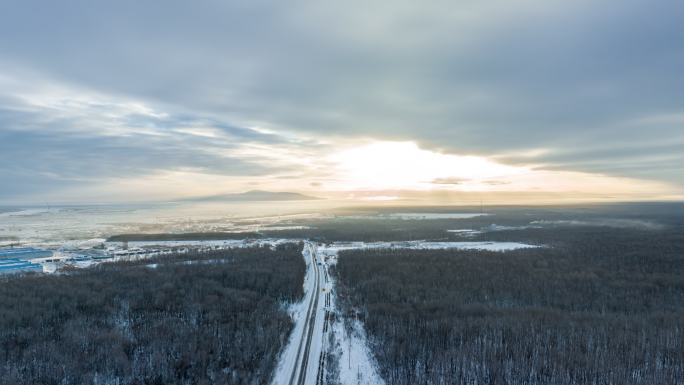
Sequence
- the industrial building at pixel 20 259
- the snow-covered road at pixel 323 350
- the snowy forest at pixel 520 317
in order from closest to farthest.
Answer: the snow-covered road at pixel 323 350 < the snowy forest at pixel 520 317 < the industrial building at pixel 20 259

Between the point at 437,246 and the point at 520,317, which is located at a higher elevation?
the point at 520,317

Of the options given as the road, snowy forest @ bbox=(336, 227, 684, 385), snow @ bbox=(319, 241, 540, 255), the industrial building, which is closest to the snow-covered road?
the road

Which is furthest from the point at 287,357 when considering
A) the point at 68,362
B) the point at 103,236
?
the point at 103,236

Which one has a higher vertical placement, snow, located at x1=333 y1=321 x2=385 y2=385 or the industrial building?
the industrial building

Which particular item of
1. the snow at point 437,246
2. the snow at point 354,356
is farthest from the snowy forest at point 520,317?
the snow at point 437,246

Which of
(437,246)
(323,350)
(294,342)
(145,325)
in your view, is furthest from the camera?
(437,246)

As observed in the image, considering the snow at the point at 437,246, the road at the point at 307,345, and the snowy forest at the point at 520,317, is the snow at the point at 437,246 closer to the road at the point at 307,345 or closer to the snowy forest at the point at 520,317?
the snowy forest at the point at 520,317

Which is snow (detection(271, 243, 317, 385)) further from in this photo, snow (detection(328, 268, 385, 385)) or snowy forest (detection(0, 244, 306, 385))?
snow (detection(328, 268, 385, 385))

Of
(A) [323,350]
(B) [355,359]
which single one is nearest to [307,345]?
(A) [323,350]

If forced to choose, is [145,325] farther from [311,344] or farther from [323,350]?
[323,350]

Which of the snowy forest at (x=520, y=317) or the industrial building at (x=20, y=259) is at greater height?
the industrial building at (x=20, y=259)

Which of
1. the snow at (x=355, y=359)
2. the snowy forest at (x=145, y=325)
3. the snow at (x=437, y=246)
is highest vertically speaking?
the snowy forest at (x=145, y=325)

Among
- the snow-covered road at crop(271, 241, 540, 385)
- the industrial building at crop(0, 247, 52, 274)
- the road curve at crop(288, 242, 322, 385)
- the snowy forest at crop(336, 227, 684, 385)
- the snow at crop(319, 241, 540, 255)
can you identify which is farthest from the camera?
the snow at crop(319, 241, 540, 255)
